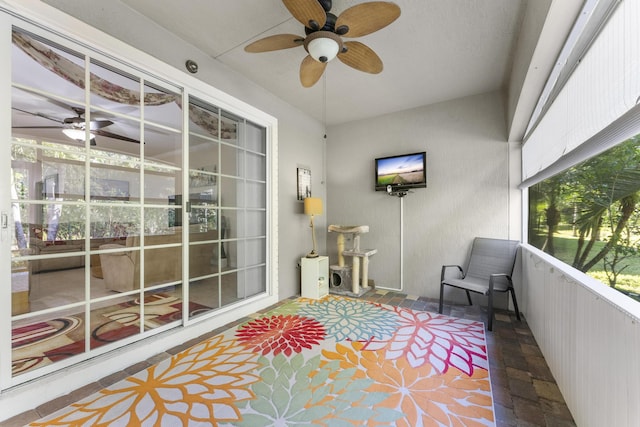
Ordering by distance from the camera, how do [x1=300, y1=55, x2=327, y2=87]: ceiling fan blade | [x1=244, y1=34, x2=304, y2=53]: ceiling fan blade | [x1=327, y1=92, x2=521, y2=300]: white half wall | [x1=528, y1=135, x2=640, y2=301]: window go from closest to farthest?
[x1=528, y1=135, x2=640, y2=301]: window < [x1=244, y1=34, x2=304, y2=53]: ceiling fan blade < [x1=300, y1=55, x2=327, y2=87]: ceiling fan blade < [x1=327, y1=92, x2=521, y2=300]: white half wall

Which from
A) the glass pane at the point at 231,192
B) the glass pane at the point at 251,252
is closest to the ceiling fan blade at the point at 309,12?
the glass pane at the point at 231,192

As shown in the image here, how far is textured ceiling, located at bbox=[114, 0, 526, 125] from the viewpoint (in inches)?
80.0

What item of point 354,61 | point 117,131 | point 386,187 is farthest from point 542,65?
point 117,131

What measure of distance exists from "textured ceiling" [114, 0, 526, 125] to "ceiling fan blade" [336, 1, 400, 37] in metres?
0.30

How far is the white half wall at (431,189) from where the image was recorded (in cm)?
335

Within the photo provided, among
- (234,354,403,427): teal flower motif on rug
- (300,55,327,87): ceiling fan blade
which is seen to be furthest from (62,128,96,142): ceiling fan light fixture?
(234,354,403,427): teal flower motif on rug

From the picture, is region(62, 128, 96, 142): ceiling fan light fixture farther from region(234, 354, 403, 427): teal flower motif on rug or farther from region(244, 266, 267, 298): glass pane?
region(234, 354, 403, 427): teal flower motif on rug

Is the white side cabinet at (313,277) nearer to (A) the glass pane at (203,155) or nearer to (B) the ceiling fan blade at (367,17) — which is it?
(A) the glass pane at (203,155)

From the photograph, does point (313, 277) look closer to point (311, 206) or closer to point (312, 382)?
point (311, 206)

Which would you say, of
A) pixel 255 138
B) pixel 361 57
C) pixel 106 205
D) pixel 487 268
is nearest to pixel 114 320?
pixel 106 205

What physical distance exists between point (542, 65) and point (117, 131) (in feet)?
10.5

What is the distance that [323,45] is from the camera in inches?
76.1

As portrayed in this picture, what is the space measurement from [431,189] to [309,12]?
2834 mm

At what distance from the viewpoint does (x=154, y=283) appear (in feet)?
7.58
